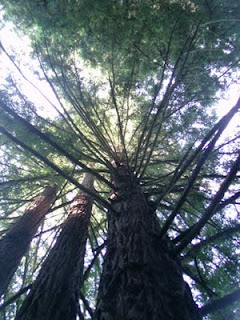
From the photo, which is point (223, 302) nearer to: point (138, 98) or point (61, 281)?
point (61, 281)

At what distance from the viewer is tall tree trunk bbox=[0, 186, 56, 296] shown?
4.45 meters

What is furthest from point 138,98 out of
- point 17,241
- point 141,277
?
point 141,277

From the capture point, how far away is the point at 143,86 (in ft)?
21.6

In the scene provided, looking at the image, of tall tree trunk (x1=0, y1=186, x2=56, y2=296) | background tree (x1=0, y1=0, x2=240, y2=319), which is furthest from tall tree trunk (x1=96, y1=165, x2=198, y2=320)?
tall tree trunk (x1=0, y1=186, x2=56, y2=296)

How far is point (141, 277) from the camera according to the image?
183 cm

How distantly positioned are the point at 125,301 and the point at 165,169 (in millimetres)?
5687

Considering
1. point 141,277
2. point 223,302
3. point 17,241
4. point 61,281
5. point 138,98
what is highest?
point 138,98

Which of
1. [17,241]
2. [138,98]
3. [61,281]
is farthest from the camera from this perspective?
[138,98]

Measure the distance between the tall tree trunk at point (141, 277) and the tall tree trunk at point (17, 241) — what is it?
2957 millimetres

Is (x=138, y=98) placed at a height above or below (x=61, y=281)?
above

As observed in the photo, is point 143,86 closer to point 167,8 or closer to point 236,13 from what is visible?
point 167,8

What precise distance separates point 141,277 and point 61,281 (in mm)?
1976

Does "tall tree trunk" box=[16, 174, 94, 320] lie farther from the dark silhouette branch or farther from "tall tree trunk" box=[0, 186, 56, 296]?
the dark silhouette branch

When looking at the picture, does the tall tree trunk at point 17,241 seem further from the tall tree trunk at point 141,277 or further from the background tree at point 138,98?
the tall tree trunk at point 141,277
